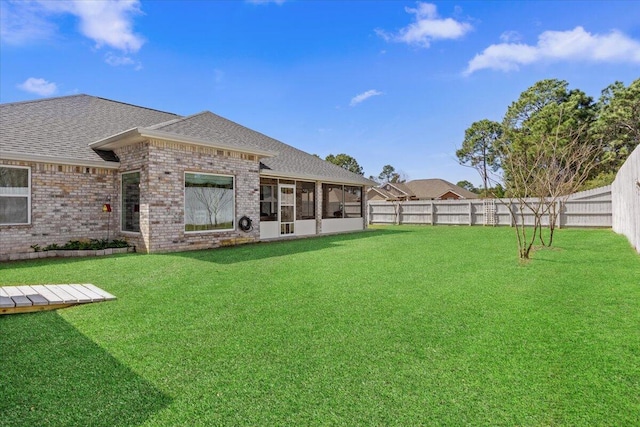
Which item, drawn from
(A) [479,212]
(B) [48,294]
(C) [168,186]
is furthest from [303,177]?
(A) [479,212]

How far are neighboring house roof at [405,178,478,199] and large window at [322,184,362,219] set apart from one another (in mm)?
28337

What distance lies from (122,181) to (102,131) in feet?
8.58

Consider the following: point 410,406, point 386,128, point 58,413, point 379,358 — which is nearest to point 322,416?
point 410,406

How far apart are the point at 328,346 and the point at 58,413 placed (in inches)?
81.5

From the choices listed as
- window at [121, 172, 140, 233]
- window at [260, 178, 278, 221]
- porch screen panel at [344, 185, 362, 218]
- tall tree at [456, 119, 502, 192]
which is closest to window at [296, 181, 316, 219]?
window at [260, 178, 278, 221]

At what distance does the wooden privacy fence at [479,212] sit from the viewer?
16.5m

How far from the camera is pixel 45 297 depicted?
477 cm

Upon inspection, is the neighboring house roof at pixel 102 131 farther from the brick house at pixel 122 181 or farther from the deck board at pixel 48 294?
the deck board at pixel 48 294

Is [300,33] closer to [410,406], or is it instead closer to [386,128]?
[386,128]

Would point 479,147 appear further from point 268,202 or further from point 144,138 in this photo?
point 144,138

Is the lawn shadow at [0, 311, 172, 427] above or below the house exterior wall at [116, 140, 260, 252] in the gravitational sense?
below

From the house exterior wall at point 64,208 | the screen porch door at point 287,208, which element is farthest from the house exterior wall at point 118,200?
the screen porch door at point 287,208

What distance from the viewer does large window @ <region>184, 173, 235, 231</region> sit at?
1002cm

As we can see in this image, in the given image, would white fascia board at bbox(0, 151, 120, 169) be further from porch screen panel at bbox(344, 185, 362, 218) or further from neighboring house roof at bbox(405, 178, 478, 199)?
neighboring house roof at bbox(405, 178, 478, 199)
